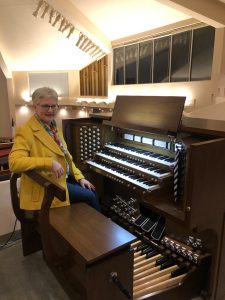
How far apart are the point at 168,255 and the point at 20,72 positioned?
9567 mm

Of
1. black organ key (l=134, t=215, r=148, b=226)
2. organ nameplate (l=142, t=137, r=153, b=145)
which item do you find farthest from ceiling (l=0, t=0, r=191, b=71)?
black organ key (l=134, t=215, r=148, b=226)

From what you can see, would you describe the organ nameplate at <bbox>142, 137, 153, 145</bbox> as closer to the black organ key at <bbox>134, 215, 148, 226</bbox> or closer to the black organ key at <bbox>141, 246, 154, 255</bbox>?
the black organ key at <bbox>134, 215, 148, 226</bbox>

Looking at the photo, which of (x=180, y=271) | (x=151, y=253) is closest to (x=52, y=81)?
(x=151, y=253)

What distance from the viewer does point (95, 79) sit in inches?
370

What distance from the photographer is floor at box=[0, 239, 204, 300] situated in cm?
171

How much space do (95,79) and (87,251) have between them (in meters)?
8.79

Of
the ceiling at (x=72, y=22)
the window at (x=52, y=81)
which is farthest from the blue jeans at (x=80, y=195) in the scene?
the window at (x=52, y=81)

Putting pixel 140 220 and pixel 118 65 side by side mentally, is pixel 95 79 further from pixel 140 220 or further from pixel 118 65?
pixel 140 220

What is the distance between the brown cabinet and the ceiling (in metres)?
0.41

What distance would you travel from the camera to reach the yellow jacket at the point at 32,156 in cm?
154

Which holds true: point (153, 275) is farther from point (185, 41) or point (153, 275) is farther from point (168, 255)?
point (185, 41)

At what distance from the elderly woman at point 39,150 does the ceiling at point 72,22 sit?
428cm

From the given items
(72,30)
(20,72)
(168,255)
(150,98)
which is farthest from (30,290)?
(20,72)

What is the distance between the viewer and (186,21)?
551 cm
